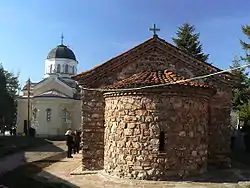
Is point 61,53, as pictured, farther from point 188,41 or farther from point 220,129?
point 220,129

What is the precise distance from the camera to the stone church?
1220 centimetres

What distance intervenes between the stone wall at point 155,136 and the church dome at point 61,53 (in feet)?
109

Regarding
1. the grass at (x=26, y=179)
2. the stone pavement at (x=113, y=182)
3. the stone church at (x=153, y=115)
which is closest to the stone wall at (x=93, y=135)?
the stone church at (x=153, y=115)

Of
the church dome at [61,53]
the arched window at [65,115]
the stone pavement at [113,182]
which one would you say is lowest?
the stone pavement at [113,182]

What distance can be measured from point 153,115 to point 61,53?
34.5 metres

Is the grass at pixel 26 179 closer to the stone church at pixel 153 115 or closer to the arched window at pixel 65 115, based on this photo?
the stone church at pixel 153 115

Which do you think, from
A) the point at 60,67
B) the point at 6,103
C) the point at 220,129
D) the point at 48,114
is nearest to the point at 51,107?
the point at 48,114

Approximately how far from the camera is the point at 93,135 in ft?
47.2

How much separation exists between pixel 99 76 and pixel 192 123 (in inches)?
175

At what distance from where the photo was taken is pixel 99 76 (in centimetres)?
1471

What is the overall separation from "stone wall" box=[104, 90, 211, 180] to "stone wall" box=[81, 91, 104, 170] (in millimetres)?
1449

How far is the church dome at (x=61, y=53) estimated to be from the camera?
147 feet

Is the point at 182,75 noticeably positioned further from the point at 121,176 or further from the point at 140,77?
the point at 121,176

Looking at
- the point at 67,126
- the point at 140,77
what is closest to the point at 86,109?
the point at 140,77
